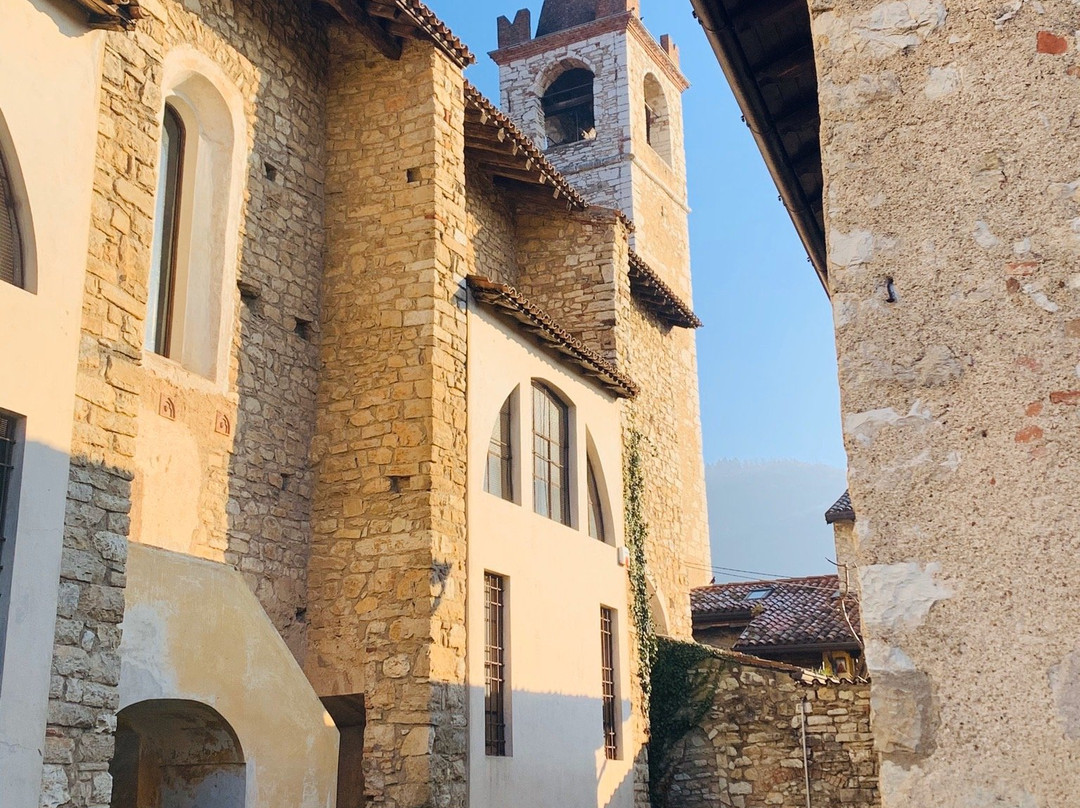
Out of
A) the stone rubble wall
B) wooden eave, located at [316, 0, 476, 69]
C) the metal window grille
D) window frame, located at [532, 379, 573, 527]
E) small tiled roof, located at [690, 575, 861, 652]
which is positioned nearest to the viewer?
the metal window grille

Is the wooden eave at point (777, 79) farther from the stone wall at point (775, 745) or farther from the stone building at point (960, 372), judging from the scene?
the stone wall at point (775, 745)

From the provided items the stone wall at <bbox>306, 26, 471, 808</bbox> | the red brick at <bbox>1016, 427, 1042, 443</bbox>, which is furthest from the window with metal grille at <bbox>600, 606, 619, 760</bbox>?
the red brick at <bbox>1016, 427, 1042, 443</bbox>

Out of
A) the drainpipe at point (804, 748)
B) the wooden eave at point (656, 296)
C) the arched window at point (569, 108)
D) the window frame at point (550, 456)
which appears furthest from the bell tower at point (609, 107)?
the drainpipe at point (804, 748)

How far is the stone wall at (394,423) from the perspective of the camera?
9.87 meters

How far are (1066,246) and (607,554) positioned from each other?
10.7 meters

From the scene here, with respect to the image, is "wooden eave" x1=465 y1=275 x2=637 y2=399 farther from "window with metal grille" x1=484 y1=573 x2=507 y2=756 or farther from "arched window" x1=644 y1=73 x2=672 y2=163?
"arched window" x1=644 y1=73 x2=672 y2=163

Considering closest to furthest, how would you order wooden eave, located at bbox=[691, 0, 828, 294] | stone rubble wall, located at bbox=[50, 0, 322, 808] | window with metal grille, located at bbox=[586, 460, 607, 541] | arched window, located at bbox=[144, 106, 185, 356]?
wooden eave, located at bbox=[691, 0, 828, 294], stone rubble wall, located at bbox=[50, 0, 322, 808], arched window, located at bbox=[144, 106, 185, 356], window with metal grille, located at bbox=[586, 460, 607, 541]

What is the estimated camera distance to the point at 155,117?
7719 millimetres

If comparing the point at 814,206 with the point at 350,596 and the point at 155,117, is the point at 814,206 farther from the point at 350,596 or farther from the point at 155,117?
the point at 350,596

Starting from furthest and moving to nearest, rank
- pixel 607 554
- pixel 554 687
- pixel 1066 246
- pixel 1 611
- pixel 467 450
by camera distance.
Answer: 1. pixel 607 554
2. pixel 554 687
3. pixel 467 450
4. pixel 1 611
5. pixel 1066 246

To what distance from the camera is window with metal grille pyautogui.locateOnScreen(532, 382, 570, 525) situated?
41.9 ft

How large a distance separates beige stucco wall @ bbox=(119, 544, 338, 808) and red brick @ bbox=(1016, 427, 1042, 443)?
5589 mm

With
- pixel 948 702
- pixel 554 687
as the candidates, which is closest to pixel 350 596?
pixel 554 687

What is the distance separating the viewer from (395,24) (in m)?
11.0
